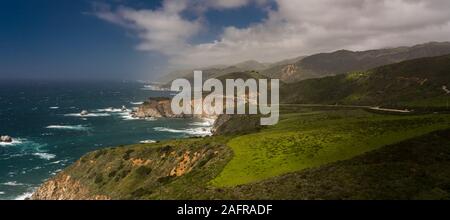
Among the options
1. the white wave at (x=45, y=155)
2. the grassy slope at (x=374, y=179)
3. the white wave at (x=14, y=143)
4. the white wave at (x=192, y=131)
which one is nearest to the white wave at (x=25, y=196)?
the white wave at (x=45, y=155)

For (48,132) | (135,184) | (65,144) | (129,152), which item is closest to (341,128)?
(135,184)

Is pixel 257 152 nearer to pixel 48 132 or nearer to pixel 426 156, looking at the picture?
pixel 426 156

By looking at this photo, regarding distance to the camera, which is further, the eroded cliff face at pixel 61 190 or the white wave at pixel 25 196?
the white wave at pixel 25 196

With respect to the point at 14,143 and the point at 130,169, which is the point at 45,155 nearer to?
the point at 14,143

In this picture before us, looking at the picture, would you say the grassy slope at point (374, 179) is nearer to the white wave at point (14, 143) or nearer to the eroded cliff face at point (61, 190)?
the eroded cliff face at point (61, 190)

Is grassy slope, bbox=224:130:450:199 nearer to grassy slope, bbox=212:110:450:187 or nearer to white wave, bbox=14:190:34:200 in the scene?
grassy slope, bbox=212:110:450:187

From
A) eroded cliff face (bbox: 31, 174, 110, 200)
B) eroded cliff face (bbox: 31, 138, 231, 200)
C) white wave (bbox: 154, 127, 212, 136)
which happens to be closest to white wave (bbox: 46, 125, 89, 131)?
white wave (bbox: 154, 127, 212, 136)

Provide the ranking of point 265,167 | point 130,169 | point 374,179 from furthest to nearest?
point 130,169
point 265,167
point 374,179

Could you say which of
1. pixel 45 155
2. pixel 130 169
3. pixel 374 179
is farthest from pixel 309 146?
pixel 45 155
